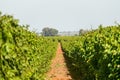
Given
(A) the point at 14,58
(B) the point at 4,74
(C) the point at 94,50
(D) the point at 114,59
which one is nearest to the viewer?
(B) the point at 4,74

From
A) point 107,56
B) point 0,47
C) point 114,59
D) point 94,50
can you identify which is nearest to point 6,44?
point 0,47

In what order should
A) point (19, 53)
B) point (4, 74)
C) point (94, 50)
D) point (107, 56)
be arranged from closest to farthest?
point (4, 74), point (19, 53), point (107, 56), point (94, 50)

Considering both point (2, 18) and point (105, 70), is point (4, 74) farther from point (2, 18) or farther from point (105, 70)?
point (105, 70)

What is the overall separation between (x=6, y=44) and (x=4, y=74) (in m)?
0.46

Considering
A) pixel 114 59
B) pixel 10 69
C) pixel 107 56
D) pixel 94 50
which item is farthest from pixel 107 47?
pixel 10 69

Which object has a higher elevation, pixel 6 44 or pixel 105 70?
pixel 6 44

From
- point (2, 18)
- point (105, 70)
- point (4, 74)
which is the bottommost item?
point (105, 70)

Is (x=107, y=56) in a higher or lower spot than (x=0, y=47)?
lower

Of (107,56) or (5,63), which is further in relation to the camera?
(107,56)

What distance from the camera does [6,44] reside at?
536 centimetres

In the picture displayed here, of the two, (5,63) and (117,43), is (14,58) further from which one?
(117,43)

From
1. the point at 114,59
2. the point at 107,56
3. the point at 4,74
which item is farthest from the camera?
the point at 107,56

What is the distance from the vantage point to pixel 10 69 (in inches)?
218

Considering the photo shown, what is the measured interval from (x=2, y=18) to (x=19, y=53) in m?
0.69
